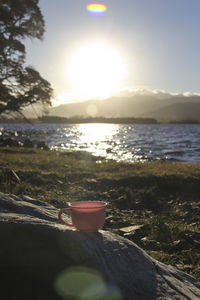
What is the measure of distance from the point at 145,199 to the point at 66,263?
7111 millimetres

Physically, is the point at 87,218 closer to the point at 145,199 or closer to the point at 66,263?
the point at 66,263

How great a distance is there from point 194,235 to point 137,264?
13.3 feet

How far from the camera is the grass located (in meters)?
5.99

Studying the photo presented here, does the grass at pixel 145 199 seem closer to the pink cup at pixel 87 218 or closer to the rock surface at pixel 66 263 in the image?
the rock surface at pixel 66 263

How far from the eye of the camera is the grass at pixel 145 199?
19.7 ft

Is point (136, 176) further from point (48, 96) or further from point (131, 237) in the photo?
point (48, 96)

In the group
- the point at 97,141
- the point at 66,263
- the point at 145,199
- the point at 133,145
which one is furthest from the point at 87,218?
the point at 97,141

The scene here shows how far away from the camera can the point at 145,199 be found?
9.36 meters

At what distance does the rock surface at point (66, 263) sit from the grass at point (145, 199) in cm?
246

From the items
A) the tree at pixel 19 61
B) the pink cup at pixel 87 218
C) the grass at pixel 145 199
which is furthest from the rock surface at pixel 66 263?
the tree at pixel 19 61

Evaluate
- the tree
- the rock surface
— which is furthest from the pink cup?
the tree

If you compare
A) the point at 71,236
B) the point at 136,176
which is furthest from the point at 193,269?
the point at 136,176

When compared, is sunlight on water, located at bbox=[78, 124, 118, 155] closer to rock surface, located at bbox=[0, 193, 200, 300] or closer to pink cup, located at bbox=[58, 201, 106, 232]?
pink cup, located at bbox=[58, 201, 106, 232]

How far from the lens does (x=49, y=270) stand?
7.91 ft
